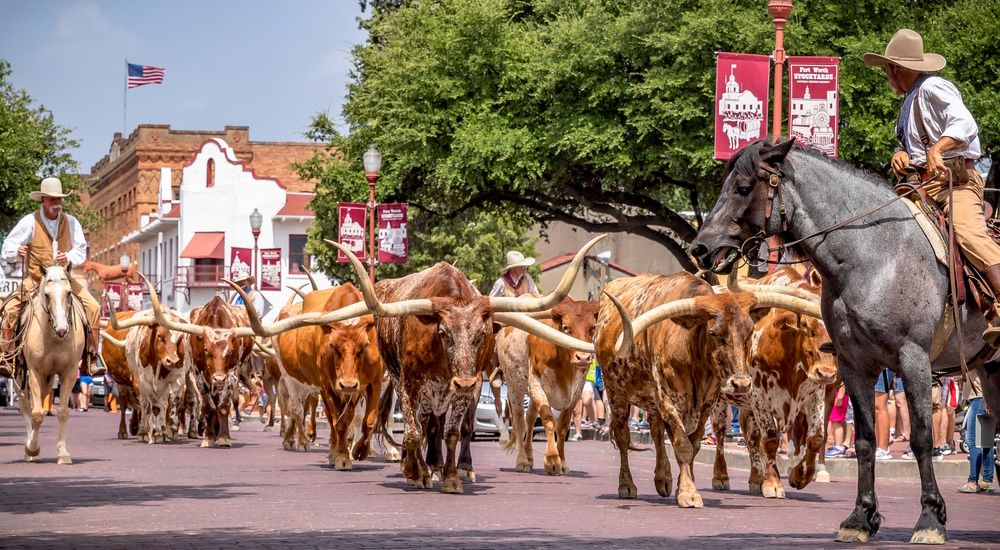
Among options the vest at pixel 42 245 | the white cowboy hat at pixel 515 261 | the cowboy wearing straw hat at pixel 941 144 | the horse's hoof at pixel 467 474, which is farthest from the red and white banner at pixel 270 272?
the cowboy wearing straw hat at pixel 941 144

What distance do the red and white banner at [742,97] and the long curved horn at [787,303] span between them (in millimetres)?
9362

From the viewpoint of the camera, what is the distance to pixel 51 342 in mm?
19656

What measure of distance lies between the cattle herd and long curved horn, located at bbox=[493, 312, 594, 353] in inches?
0.5

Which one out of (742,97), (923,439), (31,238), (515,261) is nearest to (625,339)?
(923,439)

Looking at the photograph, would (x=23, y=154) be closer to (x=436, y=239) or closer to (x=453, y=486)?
(x=436, y=239)

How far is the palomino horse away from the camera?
759 inches

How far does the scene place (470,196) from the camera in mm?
39062

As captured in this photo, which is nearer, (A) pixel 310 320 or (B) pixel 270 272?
(A) pixel 310 320

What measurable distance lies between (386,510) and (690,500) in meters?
2.41

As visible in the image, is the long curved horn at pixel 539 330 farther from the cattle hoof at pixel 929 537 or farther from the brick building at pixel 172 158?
the brick building at pixel 172 158

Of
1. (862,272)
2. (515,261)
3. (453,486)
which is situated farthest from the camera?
(515,261)

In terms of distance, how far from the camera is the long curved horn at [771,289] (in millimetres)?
13438

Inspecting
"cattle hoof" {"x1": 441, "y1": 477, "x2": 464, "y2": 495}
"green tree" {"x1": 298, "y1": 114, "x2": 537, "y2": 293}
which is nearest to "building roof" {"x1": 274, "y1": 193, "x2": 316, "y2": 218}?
"green tree" {"x1": 298, "y1": 114, "x2": 537, "y2": 293}


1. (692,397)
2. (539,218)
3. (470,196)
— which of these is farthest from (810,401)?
(539,218)
